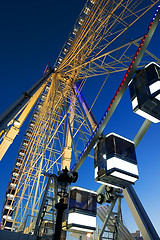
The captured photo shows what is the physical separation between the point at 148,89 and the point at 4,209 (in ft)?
77.0

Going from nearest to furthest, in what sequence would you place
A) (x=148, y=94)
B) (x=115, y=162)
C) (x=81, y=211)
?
(x=148, y=94), (x=115, y=162), (x=81, y=211)

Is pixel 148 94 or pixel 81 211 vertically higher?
pixel 148 94

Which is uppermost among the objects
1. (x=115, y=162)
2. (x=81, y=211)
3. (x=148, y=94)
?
(x=148, y=94)

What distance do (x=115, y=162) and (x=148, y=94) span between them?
80.4 inches

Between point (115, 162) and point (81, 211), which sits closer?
point (115, 162)

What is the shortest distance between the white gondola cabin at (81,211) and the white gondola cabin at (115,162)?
4.50ft

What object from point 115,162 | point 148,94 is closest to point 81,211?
point 115,162

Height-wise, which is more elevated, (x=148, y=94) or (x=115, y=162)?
(x=148, y=94)

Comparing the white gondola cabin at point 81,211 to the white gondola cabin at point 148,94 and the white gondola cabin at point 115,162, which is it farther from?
the white gondola cabin at point 148,94

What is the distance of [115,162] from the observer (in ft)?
18.7

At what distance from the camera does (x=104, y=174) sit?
5.80 metres

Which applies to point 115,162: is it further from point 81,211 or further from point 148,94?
point 81,211

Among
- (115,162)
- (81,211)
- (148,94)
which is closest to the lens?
(148,94)

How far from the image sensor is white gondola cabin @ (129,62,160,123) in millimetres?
4691
